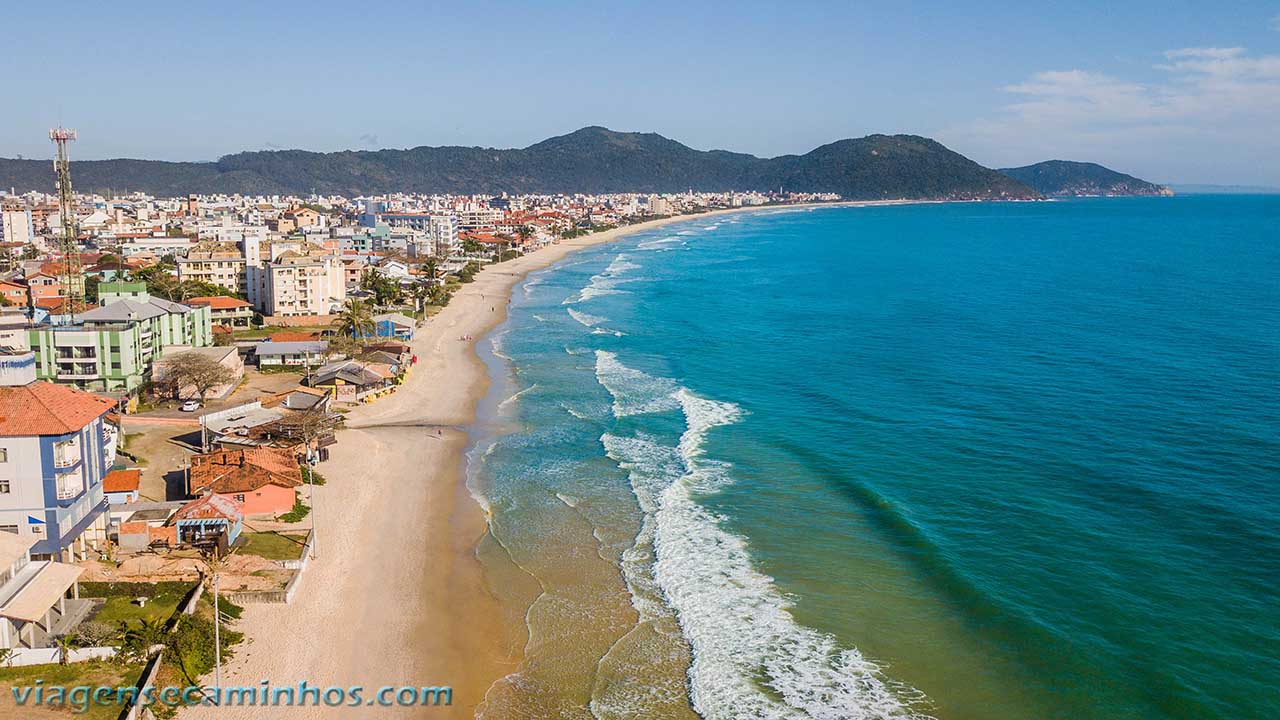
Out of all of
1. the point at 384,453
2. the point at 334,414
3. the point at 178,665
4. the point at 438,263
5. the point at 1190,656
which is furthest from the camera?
the point at 438,263

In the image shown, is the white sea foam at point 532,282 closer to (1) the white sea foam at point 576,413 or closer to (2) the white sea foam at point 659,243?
(2) the white sea foam at point 659,243

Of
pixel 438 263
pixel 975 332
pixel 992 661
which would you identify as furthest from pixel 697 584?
pixel 438 263

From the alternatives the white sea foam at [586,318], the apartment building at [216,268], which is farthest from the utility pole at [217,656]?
the apartment building at [216,268]

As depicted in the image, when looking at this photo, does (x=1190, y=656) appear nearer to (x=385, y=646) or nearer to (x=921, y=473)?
(x=921, y=473)

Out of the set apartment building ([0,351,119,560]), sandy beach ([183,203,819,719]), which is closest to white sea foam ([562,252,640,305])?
sandy beach ([183,203,819,719])

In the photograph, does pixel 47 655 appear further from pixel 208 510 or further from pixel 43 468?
pixel 208 510

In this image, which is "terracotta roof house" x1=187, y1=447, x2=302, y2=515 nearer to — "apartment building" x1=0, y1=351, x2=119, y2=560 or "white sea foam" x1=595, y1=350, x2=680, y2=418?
"apartment building" x1=0, y1=351, x2=119, y2=560
